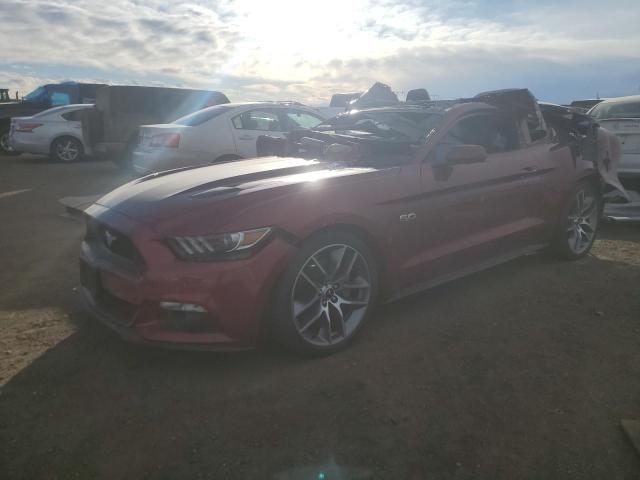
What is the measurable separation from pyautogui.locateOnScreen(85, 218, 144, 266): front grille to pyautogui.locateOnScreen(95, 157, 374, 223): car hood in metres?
0.14

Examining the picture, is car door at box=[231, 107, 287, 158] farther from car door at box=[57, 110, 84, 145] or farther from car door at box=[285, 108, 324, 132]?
car door at box=[57, 110, 84, 145]

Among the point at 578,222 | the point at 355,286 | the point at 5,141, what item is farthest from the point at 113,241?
the point at 5,141

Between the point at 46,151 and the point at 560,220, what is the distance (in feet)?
42.3

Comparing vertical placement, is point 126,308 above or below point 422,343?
above

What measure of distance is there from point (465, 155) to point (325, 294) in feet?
4.55

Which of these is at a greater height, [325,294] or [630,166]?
[630,166]

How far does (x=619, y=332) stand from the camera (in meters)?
3.41

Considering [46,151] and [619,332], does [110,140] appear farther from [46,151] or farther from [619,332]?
[619,332]

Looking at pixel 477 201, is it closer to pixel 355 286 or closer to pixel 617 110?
A: pixel 355 286

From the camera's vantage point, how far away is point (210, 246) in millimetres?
2711

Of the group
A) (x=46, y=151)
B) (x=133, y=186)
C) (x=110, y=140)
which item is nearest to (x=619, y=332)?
(x=133, y=186)

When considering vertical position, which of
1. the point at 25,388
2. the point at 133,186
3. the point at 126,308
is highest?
the point at 133,186

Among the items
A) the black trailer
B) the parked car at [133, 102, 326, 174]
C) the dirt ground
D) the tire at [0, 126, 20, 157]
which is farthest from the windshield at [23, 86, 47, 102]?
the dirt ground

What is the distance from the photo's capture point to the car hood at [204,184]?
2.95 m
